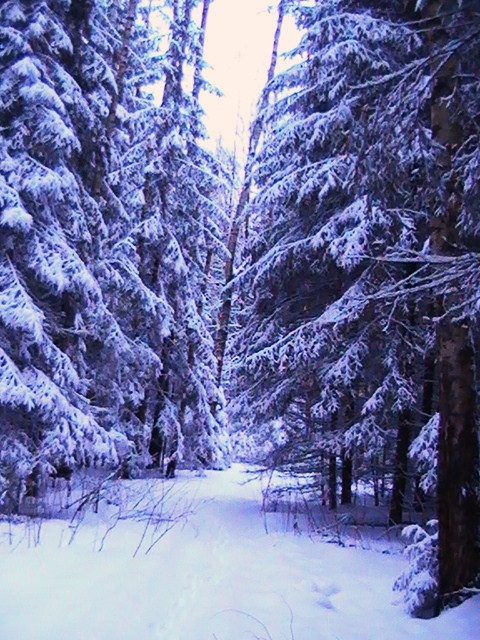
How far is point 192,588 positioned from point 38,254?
552cm

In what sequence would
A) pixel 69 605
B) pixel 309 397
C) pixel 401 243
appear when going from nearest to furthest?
1. pixel 69 605
2. pixel 401 243
3. pixel 309 397

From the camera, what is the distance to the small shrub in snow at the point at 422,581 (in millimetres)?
4332

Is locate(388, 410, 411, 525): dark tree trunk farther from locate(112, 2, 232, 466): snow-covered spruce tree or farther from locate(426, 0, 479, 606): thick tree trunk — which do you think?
locate(112, 2, 232, 466): snow-covered spruce tree

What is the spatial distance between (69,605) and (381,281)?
243 inches

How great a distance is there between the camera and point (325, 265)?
9.12m

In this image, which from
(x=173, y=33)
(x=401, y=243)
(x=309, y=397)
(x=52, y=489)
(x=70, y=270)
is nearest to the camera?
(x=401, y=243)

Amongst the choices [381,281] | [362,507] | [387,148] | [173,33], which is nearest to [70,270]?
[381,281]

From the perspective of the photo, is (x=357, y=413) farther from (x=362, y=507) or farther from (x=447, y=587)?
(x=447, y=587)

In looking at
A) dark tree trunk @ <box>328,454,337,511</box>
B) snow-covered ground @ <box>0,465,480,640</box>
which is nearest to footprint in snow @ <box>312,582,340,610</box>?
snow-covered ground @ <box>0,465,480,640</box>

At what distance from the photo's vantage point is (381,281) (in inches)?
325

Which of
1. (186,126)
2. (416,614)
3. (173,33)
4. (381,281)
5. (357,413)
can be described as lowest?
(416,614)

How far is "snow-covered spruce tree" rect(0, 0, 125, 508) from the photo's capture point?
772 cm

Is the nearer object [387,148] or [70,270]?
[387,148]

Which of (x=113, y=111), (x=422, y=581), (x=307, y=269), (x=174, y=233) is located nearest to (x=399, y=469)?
(x=422, y=581)
